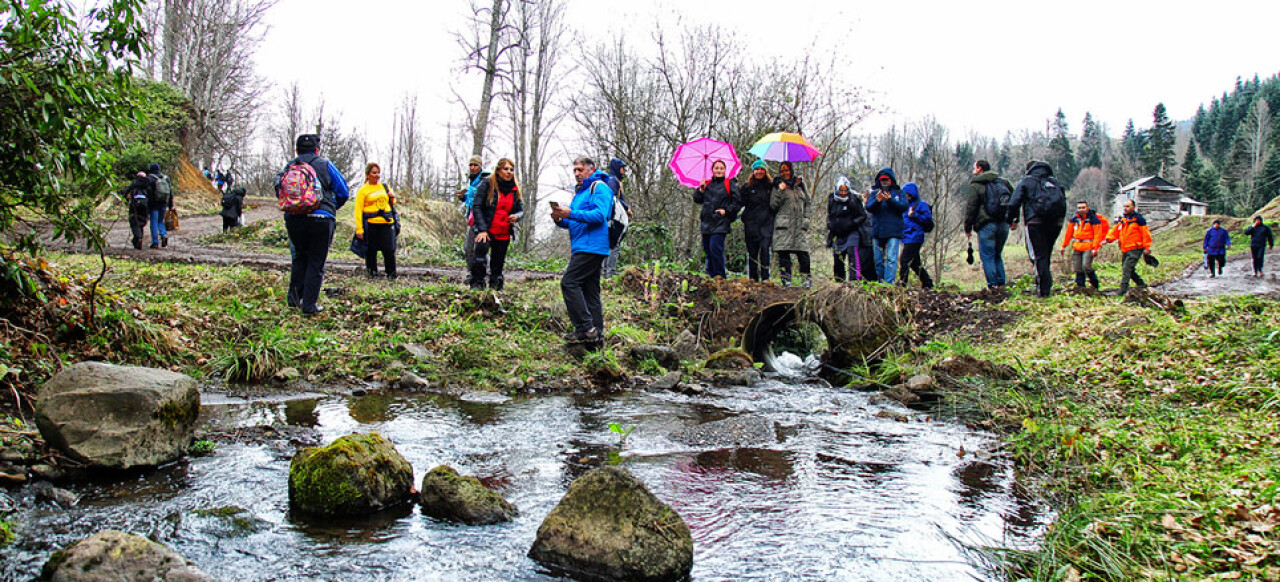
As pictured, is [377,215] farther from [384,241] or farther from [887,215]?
[887,215]

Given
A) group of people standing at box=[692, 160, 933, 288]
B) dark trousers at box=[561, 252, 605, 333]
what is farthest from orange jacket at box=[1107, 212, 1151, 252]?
dark trousers at box=[561, 252, 605, 333]

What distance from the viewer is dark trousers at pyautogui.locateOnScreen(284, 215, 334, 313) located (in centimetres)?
786

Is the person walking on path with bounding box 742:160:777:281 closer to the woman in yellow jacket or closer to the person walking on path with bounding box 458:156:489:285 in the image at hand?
the person walking on path with bounding box 458:156:489:285

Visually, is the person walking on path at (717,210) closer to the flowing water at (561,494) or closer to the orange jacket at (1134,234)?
the flowing water at (561,494)

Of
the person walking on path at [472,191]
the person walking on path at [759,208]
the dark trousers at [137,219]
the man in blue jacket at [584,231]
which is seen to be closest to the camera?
the man in blue jacket at [584,231]

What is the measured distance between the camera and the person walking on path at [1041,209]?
10289 mm

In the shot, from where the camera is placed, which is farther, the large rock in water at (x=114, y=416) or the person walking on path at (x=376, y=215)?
the person walking on path at (x=376, y=215)

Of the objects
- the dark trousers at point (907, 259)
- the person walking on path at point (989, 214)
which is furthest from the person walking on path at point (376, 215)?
the person walking on path at point (989, 214)

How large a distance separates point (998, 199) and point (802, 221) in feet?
9.82

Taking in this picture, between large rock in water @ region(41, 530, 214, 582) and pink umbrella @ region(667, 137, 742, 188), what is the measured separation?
11.1 metres

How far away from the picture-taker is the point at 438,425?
18.0 feet

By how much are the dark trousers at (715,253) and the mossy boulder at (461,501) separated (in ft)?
27.4

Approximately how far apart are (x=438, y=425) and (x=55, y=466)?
2352 millimetres

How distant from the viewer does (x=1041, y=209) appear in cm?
1030
